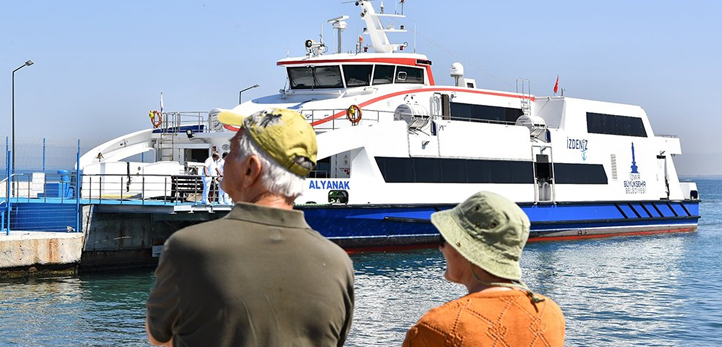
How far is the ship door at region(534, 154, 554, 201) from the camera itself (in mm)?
20844

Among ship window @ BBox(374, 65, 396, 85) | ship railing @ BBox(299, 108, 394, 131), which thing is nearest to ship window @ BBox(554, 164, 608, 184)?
ship window @ BBox(374, 65, 396, 85)

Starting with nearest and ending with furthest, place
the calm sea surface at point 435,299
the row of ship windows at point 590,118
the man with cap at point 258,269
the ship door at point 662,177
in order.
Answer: the man with cap at point 258,269, the calm sea surface at point 435,299, the row of ship windows at point 590,118, the ship door at point 662,177

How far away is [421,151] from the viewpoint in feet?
58.7

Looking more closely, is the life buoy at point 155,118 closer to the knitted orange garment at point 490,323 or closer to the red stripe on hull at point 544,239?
the red stripe on hull at point 544,239

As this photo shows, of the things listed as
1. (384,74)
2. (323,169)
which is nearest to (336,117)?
(323,169)

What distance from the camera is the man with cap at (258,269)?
2150 mm

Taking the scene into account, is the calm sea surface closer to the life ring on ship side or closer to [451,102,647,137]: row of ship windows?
the life ring on ship side

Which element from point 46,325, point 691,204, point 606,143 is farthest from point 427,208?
point 691,204

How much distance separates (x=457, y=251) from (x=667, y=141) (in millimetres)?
24685

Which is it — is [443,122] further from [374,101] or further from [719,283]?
[719,283]

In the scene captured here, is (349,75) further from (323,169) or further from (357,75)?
(323,169)

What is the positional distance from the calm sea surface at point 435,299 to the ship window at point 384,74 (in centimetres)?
379

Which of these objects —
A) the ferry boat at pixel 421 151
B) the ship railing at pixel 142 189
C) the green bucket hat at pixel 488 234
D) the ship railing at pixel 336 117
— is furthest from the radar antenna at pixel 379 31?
the green bucket hat at pixel 488 234

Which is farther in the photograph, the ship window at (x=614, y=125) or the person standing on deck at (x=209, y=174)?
the ship window at (x=614, y=125)
